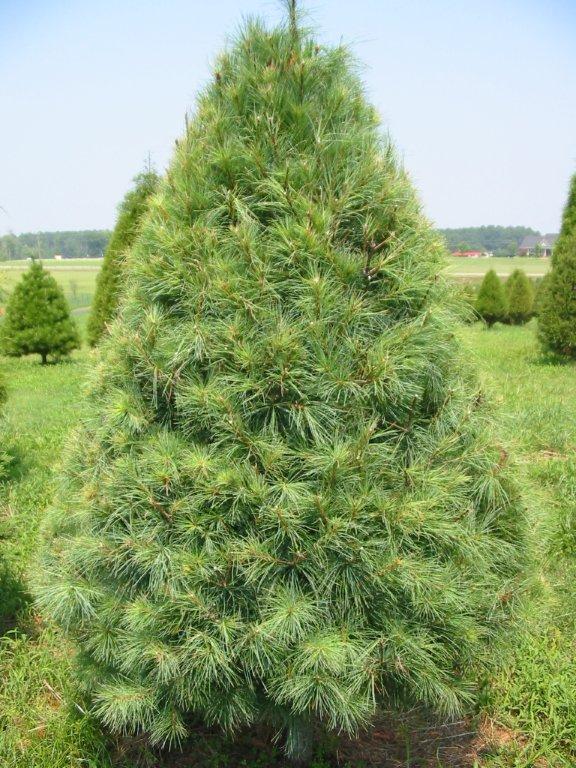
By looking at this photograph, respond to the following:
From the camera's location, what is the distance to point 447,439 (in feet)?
8.13

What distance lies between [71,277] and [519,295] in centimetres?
4693

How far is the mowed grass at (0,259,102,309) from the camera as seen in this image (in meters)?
9.04

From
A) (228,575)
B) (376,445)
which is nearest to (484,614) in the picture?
(376,445)

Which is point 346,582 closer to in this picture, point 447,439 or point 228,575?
point 228,575

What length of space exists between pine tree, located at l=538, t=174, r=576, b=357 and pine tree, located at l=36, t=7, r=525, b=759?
11405 millimetres

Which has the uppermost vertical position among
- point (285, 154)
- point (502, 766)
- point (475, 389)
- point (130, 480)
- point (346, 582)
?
point (285, 154)

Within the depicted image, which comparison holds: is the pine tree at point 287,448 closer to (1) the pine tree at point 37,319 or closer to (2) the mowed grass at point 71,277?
(2) the mowed grass at point 71,277

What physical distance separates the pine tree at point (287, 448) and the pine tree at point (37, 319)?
14.9m

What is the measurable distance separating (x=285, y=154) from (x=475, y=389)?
118 cm

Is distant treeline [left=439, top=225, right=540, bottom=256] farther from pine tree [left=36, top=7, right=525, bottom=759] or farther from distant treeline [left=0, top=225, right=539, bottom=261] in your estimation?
pine tree [left=36, top=7, right=525, bottom=759]

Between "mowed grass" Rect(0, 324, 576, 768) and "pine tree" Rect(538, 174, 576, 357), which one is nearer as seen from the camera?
"mowed grass" Rect(0, 324, 576, 768)

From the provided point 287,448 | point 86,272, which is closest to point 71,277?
point 86,272

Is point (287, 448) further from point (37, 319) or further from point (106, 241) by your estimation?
point (106, 241)

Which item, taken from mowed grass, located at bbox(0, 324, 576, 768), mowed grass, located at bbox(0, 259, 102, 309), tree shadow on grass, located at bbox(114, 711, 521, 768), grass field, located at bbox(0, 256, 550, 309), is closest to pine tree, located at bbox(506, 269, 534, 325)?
grass field, located at bbox(0, 256, 550, 309)
